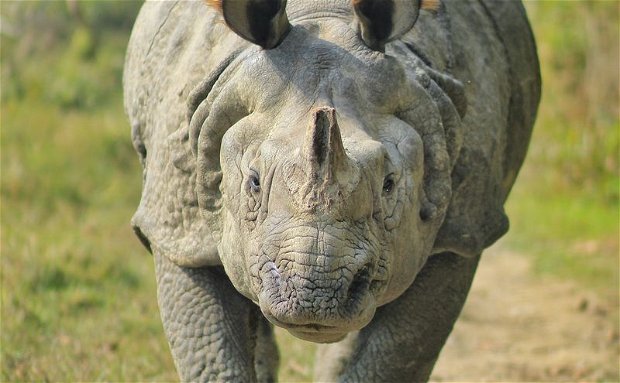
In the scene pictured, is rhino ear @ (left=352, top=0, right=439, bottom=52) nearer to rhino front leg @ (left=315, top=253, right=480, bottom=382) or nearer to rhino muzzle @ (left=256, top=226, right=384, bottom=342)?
rhino muzzle @ (left=256, top=226, right=384, bottom=342)

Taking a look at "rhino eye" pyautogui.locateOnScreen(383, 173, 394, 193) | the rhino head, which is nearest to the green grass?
the rhino head

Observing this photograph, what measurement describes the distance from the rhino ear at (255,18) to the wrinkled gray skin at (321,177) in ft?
0.22

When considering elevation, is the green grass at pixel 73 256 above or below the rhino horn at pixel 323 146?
below

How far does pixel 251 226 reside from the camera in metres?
4.50

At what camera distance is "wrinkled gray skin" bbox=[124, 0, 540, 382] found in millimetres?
4230

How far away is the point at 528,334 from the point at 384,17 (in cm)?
454

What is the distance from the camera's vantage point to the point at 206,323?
525cm

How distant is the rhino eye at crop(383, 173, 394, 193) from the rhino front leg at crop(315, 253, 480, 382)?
945mm

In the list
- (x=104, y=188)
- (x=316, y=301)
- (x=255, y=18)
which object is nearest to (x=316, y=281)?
(x=316, y=301)

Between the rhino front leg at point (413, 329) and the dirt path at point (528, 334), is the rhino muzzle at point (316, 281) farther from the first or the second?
the dirt path at point (528, 334)

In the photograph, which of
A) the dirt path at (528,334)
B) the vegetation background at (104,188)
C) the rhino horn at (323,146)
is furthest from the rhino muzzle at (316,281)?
the dirt path at (528,334)

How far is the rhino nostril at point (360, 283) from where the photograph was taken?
4281 millimetres

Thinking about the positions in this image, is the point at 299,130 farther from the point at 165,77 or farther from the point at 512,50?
the point at 512,50

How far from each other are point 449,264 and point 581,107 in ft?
25.8
